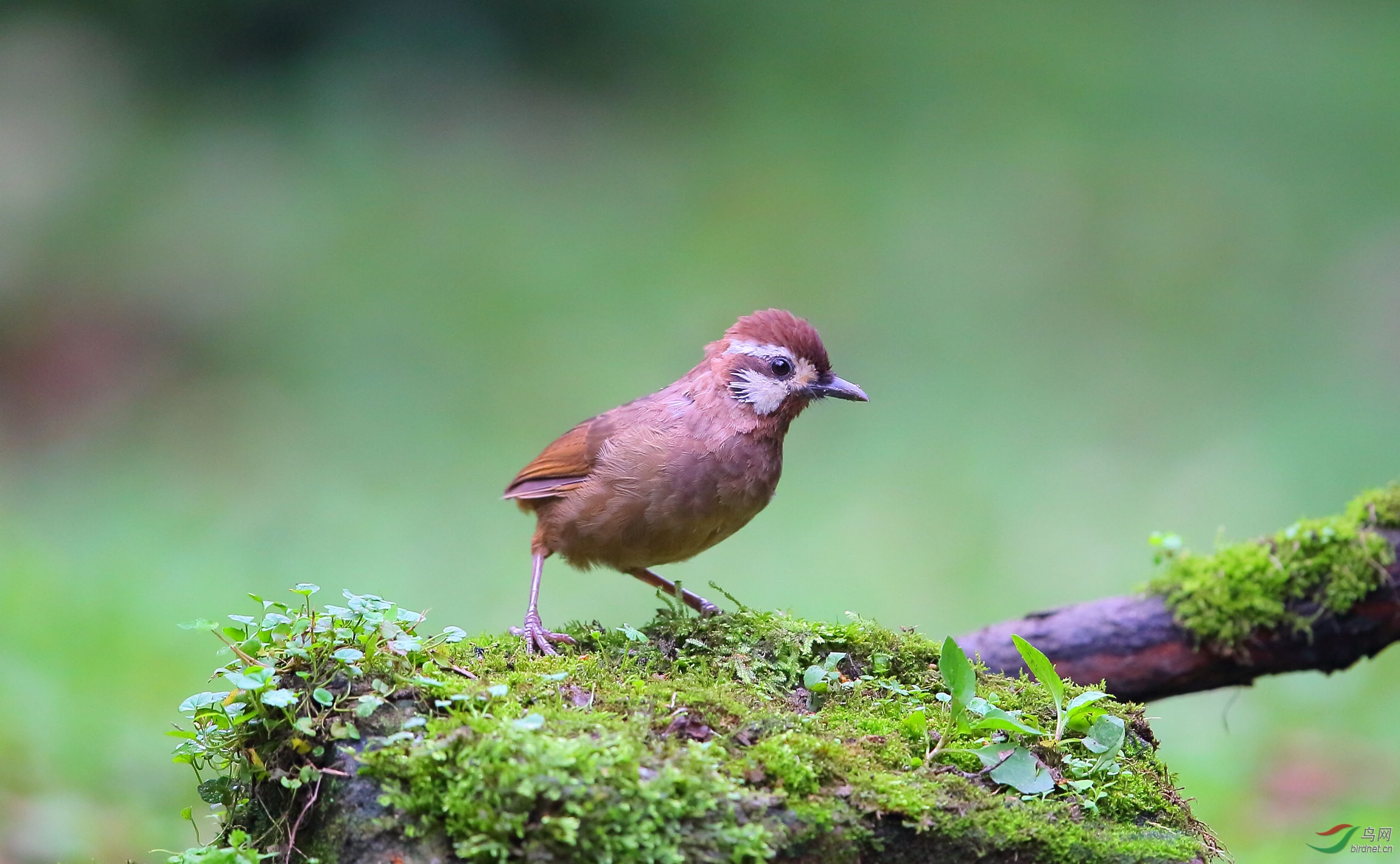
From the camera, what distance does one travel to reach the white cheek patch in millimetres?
4148

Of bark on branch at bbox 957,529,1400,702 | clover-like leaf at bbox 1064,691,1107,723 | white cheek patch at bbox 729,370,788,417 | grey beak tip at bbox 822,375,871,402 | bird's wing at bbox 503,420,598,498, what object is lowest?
clover-like leaf at bbox 1064,691,1107,723

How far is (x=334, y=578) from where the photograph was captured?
7.66 metres

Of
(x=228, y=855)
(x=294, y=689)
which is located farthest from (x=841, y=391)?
(x=228, y=855)

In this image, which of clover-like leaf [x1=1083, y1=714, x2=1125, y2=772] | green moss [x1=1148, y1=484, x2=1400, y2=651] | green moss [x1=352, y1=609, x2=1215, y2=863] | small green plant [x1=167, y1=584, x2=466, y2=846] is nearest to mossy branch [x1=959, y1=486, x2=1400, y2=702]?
green moss [x1=1148, y1=484, x2=1400, y2=651]

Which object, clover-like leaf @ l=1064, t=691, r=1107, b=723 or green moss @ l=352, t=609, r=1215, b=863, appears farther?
clover-like leaf @ l=1064, t=691, r=1107, b=723

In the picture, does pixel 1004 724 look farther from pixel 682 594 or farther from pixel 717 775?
pixel 682 594

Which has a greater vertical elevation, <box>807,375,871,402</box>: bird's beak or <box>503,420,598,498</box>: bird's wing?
<box>807,375,871,402</box>: bird's beak

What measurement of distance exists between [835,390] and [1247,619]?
1764 mm

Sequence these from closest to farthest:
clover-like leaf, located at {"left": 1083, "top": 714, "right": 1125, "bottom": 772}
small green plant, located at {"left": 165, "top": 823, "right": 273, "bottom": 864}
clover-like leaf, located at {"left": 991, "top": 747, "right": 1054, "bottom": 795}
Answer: small green plant, located at {"left": 165, "top": 823, "right": 273, "bottom": 864}, clover-like leaf, located at {"left": 991, "top": 747, "right": 1054, "bottom": 795}, clover-like leaf, located at {"left": 1083, "top": 714, "right": 1125, "bottom": 772}

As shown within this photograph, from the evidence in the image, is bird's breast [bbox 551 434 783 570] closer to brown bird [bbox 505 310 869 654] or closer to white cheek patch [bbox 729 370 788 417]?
brown bird [bbox 505 310 869 654]

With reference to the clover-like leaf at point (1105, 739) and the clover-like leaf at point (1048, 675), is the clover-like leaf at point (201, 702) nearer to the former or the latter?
the clover-like leaf at point (1048, 675)

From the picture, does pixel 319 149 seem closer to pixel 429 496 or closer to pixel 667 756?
pixel 429 496

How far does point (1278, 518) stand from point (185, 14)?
1141 cm

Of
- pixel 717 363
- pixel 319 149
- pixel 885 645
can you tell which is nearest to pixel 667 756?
pixel 885 645
